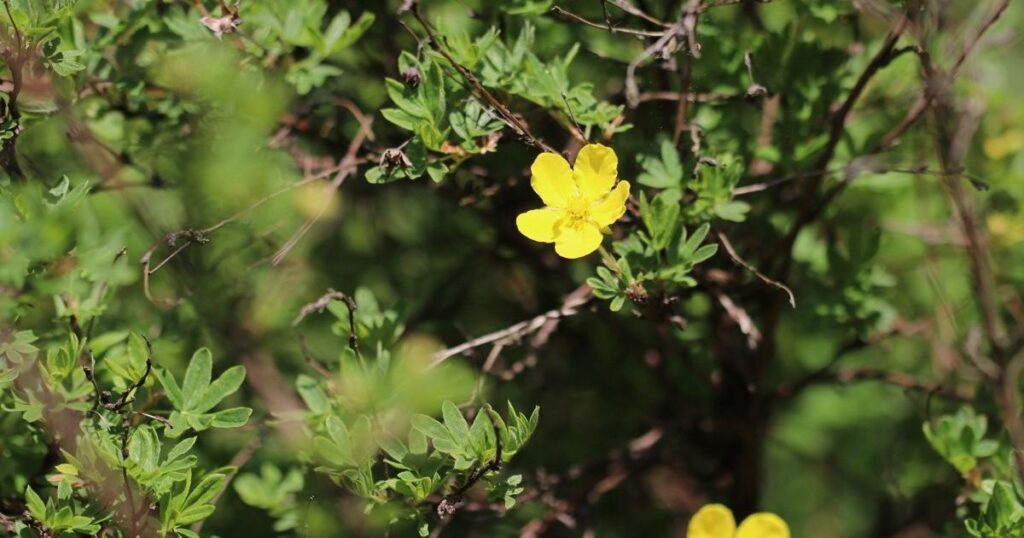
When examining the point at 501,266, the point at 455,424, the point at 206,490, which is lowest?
the point at 501,266

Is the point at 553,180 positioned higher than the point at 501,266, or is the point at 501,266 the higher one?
the point at 553,180

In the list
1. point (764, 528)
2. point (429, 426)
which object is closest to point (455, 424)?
point (429, 426)

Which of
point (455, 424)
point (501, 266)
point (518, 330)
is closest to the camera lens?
point (455, 424)

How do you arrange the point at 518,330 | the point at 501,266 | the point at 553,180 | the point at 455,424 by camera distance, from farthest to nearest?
the point at 501,266 → the point at 518,330 → the point at 553,180 → the point at 455,424

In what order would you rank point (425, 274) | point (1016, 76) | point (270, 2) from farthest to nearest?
point (1016, 76) < point (425, 274) < point (270, 2)

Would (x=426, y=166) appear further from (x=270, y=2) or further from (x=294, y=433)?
(x=294, y=433)

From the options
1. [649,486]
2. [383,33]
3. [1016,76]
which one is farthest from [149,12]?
[1016,76]

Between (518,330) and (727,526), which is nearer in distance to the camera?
(727,526)

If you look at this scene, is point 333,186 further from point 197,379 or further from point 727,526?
point 727,526
